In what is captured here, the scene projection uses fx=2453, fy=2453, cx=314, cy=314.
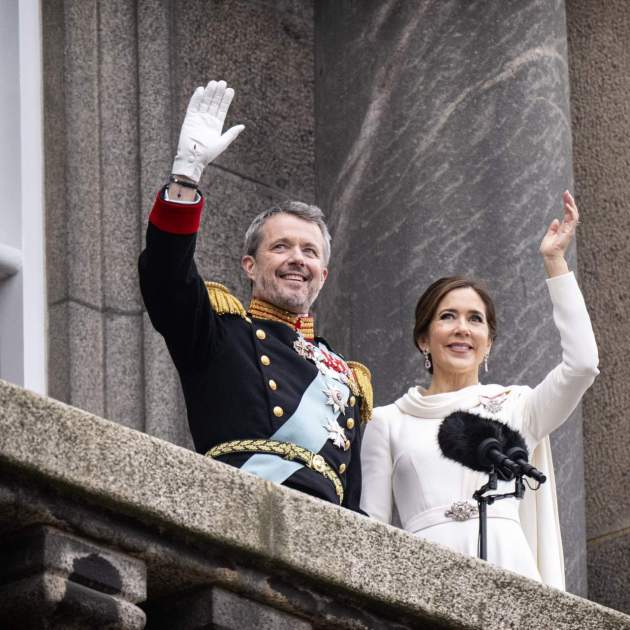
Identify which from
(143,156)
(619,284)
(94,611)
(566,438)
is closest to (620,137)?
(619,284)

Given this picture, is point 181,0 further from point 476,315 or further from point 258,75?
point 476,315

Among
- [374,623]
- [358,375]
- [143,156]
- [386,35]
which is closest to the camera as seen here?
[374,623]

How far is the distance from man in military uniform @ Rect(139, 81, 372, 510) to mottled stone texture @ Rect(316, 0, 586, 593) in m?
1.80

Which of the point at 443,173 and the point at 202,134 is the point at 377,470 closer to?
the point at 202,134

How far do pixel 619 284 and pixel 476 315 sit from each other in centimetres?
204

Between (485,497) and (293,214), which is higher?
(293,214)

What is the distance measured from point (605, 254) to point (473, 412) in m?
2.40

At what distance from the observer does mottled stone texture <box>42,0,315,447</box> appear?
8539 millimetres

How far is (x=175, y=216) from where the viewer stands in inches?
255

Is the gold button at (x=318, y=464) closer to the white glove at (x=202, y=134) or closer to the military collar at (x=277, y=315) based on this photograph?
the military collar at (x=277, y=315)

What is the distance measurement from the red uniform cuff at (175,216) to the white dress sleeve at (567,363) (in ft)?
4.60

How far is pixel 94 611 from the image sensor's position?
17.2 ft

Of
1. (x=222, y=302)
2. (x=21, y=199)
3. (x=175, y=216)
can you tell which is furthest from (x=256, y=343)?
(x=21, y=199)

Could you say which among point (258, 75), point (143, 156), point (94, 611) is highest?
point (258, 75)
